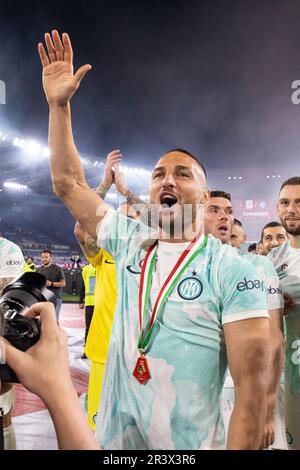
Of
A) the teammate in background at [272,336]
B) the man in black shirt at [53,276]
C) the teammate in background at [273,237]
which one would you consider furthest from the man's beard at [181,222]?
the man in black shirt at [53,276]

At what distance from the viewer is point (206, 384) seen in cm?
163

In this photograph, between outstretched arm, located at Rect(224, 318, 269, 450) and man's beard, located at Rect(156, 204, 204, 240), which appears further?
man's beard, located at Rect(156, 204, 204, 240)

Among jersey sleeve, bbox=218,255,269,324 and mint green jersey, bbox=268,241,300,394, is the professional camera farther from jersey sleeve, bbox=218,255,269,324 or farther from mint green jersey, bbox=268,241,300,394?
mint green jersey, bbox=268,241,300,394

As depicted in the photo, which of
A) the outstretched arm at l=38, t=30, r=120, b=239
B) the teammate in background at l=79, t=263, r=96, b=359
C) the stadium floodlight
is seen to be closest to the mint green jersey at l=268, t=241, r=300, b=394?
the outstretched arm at l=38, t=30, r=120, b=239

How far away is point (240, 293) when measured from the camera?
1.63m

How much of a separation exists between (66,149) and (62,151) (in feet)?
0.07

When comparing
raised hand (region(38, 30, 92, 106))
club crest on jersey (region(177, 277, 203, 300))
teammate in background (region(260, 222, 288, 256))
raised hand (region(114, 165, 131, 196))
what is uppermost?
raised hand (region(38, 30, 92, 106))

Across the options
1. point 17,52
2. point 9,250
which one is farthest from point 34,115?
point 9,250

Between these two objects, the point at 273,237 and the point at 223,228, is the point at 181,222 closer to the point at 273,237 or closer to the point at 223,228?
the point at 223,228

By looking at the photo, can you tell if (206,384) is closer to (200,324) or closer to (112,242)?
(200,324)

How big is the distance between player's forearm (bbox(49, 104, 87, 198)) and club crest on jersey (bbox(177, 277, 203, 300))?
0.72m

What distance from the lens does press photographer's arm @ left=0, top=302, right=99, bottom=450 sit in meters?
0.80

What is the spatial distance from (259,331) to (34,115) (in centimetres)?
2619

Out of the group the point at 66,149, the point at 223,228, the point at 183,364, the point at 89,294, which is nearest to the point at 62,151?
the point at 66,149
